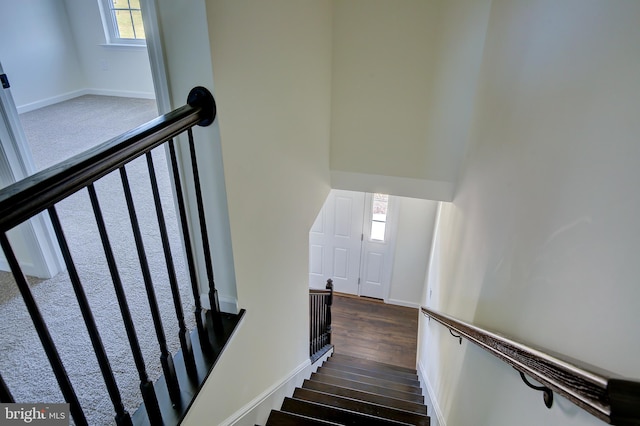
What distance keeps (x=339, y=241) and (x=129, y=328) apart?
15.9 feet

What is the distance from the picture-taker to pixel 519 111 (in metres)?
1.66

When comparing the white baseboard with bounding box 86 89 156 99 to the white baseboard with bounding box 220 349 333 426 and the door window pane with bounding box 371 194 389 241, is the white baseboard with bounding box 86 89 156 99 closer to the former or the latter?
the door window pane with bounding box 371 194 389 241

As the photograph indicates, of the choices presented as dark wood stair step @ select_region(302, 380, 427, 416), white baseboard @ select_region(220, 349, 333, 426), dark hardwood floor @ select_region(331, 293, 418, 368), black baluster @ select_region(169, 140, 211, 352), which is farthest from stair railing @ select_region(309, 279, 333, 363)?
black baluster @ select_region(169, 140, 211, 352)

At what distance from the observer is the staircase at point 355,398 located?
2.46 meters

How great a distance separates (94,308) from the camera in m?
1.64

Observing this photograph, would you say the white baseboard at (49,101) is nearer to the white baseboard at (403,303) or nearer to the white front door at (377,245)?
the white front door at (377,245)

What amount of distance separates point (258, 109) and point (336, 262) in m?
4.60

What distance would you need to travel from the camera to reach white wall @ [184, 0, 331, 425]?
55.2 inches

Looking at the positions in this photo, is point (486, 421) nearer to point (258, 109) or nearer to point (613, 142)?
point (613, 142)

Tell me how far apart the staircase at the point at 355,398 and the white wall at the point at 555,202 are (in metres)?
0.55

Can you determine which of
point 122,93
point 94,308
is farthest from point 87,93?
point 94,308

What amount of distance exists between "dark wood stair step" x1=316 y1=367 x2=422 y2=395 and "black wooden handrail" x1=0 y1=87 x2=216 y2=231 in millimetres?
3345

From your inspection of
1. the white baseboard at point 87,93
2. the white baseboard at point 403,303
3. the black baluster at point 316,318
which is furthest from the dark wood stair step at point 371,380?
the white baseboard at point 87,93

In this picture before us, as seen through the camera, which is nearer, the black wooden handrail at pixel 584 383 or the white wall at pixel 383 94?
the black wooden handrail at pixel 584 383
